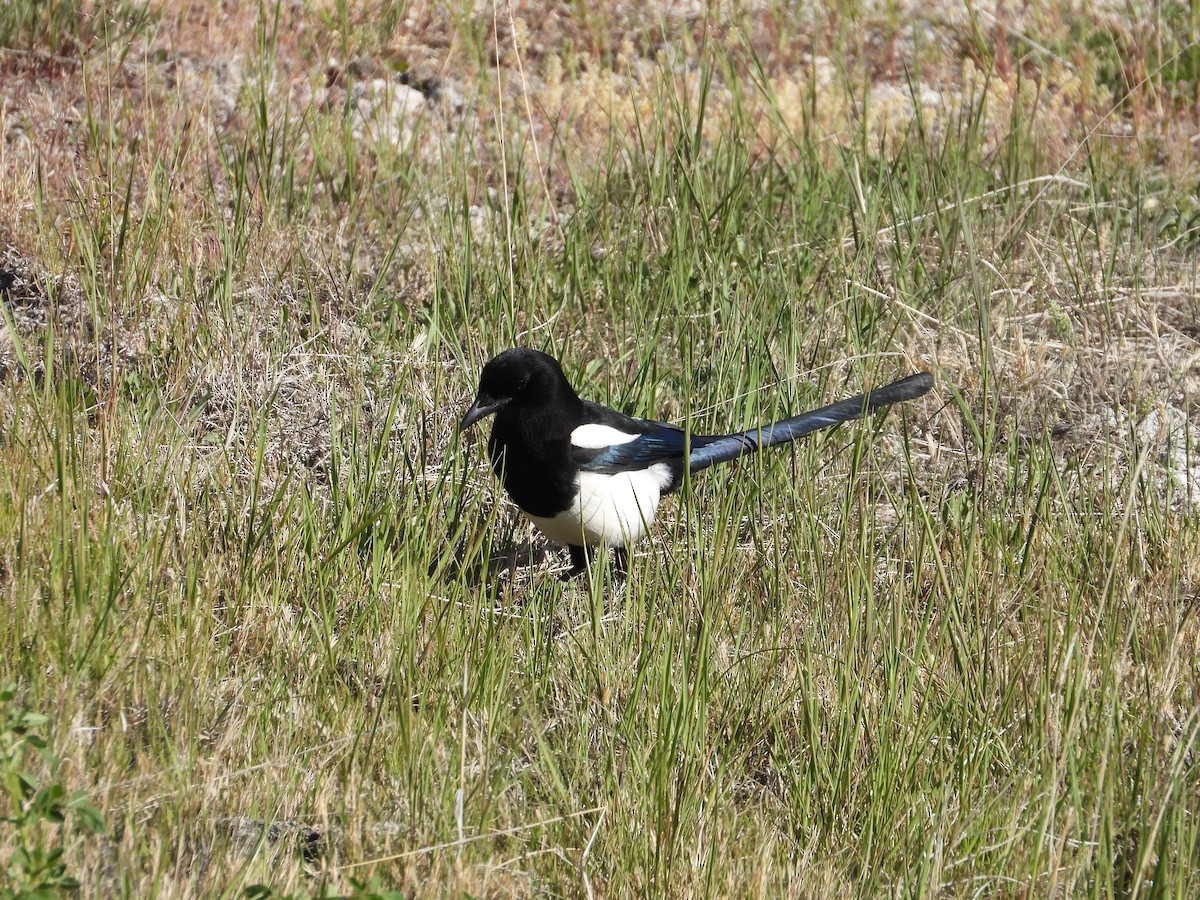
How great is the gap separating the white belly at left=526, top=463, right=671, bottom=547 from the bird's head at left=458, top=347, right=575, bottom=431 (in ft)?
0.82

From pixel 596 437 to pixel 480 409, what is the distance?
373 mm

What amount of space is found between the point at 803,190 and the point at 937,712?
2.63 metres

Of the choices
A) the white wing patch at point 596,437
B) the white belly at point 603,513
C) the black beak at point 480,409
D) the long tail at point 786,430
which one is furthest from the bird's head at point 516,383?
the long tail at point 786,430

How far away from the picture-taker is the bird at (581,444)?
349 centimetres

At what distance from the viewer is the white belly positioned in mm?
3598

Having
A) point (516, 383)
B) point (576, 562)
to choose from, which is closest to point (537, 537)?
point (576, 562)

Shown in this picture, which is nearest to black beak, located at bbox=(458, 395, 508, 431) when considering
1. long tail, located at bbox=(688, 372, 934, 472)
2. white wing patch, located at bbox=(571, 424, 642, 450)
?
white wing patch, located at bbox=(571, 424, 642, 450)

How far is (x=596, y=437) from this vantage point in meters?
3.65

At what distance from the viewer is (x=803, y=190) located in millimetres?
4793

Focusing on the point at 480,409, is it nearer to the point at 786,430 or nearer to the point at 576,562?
the point at 576,562

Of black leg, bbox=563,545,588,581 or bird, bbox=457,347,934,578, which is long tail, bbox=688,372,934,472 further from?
black leg, bbox=563,545,588,581

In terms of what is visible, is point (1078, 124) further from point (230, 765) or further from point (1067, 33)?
point (230, 765)

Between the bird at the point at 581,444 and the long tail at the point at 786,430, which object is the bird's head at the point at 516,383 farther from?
the long tail at the point at 786,430

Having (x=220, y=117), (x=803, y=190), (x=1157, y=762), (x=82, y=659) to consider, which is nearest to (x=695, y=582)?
(x=1157, y=762)
